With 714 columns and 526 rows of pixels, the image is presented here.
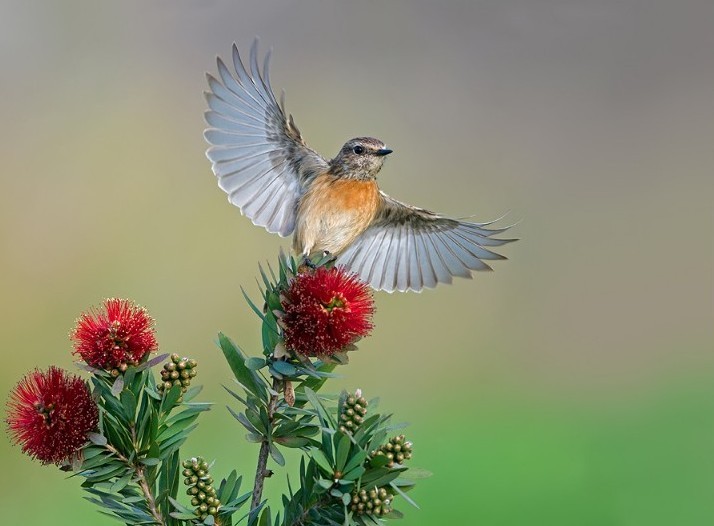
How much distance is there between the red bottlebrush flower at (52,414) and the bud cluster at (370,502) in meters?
0.23

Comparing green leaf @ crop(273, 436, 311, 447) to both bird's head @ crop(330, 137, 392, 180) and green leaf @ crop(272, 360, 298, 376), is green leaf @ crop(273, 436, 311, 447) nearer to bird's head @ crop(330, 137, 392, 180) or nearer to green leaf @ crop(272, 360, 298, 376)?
green leaf @ crop(272, 360, 298, 376)

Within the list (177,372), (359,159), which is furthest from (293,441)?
(359,159)

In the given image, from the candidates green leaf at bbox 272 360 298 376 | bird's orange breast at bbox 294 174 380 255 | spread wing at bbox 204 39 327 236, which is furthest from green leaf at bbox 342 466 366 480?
spread wing at bbox 204 39 327 236

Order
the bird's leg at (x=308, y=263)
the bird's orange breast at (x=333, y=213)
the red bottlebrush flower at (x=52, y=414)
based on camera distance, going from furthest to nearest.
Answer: the bird's orange breast at (x=333, y=213) < the bird's leg at (x=308, y=263) < the red bottlebrush flower at (x=52, y=414)

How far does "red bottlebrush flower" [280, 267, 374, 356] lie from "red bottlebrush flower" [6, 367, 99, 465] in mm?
185

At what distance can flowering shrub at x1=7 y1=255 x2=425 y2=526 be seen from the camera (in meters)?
0.66

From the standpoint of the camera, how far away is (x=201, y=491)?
0.68 metres

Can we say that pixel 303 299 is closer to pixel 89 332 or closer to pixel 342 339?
pixel 342 339

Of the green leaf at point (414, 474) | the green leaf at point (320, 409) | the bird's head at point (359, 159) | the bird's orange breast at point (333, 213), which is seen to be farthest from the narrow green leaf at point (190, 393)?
the bird's head at point (359, 159)

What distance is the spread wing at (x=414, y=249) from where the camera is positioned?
1.23 m

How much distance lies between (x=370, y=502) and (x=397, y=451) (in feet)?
0.16

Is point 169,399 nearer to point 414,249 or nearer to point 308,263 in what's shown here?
point 308,263

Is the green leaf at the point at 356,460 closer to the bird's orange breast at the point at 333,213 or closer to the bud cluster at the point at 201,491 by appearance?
the bud cluster at the point at 201,491

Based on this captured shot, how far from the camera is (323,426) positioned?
697 millimetres
